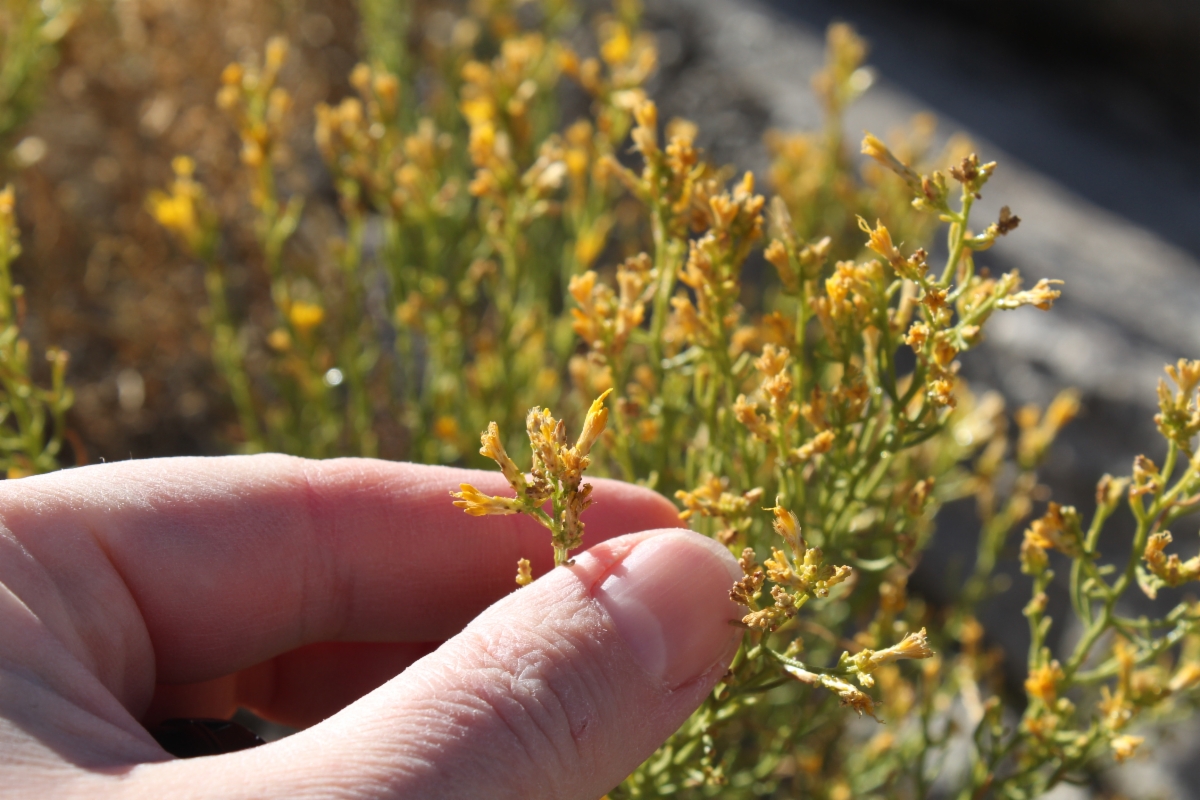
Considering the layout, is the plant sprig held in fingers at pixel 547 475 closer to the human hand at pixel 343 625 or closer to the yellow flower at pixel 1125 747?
the human hand at pixel 343 625

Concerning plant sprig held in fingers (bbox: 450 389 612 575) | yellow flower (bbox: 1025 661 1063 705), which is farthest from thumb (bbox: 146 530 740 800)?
yellow flower (bbox: 1025 661 1063 705)

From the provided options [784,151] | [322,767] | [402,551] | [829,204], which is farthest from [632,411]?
[829,204]

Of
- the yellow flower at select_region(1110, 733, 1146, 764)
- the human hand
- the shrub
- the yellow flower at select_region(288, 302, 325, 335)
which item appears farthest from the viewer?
the yellow flower at select_region(288, 302, 325, 335)

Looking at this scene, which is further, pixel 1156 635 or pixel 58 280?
pixel 58 280

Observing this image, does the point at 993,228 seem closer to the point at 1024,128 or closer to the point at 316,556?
the point at 316,556

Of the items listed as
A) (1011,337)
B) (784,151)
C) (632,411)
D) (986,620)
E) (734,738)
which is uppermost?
(784,151)

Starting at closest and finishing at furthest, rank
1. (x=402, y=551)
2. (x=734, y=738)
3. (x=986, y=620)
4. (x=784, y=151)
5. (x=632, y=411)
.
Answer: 1. (x=632, y=411)
2. (x=402, y=551)
3. (x=734, y=738)
4. (x=784, y=151)
5. (x=986, y=620)

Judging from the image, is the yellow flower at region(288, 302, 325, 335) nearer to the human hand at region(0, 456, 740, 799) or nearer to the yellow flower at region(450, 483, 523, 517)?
the human hand at region(0, 456, 740, 799)
